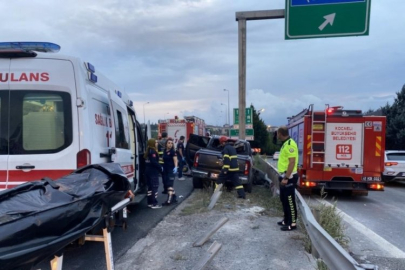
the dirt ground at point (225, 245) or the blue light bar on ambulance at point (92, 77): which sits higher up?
the blue light bar on ambulance at point (92, 77)

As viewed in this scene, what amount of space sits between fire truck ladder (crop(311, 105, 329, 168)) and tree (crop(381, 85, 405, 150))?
1626cm

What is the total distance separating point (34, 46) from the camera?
4582 mm

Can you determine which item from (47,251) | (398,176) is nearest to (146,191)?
(47,251)

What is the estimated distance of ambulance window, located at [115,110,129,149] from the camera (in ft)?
19.0

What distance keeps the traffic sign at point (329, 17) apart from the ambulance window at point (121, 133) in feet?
19.7

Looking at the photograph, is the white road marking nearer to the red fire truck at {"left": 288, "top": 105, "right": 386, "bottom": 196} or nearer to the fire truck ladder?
the red fire truck at {"left": 288, "top": 105, "right": 386, "bottom": 196}

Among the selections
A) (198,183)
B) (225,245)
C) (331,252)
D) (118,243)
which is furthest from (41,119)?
(198,183)

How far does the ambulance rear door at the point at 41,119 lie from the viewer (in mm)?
4207

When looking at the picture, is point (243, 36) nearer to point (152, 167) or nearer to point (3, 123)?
point (152, 167)

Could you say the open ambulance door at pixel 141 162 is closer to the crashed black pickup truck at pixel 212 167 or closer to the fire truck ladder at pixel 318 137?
the crashed black pickup truck at pixel 212 167

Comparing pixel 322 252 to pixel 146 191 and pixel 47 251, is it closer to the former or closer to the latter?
pixel 47 251

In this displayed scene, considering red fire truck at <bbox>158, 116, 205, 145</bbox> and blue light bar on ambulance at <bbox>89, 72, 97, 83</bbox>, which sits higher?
blue light bar on ambulance at <bbox>89, 72, 97, 83</bbox>

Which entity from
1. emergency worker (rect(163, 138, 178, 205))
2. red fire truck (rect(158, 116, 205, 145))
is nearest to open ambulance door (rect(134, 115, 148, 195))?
emergency worker (rect(163, 138, 178, 205))

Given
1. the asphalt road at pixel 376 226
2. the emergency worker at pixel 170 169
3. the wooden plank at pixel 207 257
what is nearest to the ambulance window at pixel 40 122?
the wooden plank at pixel 207 257
